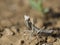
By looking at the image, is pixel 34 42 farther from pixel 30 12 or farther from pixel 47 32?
pixel 30 12

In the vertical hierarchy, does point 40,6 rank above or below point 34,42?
above

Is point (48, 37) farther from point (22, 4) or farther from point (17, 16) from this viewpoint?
point (22, 4)

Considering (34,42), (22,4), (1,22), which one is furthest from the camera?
(22,4)

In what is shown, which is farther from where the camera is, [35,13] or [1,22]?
[35,13]

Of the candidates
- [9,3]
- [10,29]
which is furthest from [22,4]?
[10,29]

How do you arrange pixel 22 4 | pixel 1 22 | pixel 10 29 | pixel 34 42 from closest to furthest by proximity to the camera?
pixel 34 42 < pixel 10 29 < pixel 1 22 < pixel 22 4

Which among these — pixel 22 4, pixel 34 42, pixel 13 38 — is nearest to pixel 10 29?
pixel 13 38
